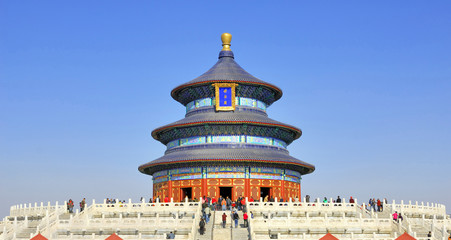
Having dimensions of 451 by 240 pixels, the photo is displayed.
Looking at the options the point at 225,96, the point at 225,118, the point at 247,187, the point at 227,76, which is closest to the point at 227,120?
the point at 225,118

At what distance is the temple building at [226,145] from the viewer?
55031 mm

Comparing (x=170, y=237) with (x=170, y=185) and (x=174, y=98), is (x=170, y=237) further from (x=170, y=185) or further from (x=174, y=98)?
(x=174, y=98)

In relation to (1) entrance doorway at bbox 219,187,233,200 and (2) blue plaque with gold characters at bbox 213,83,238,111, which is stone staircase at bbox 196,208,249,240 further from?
(2) blue plaque with gold characters at bbox 213,83,238,111

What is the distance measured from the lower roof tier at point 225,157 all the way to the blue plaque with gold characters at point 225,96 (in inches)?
165

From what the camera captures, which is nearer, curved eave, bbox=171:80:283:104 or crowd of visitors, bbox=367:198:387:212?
crowd of visitors, bbox=367:198:387:212

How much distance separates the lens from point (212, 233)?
33469 mm

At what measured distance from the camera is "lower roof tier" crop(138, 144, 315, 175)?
53875 mm

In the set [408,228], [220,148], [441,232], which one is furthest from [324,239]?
[220,148]

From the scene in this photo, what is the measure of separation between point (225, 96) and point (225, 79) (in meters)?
1.69

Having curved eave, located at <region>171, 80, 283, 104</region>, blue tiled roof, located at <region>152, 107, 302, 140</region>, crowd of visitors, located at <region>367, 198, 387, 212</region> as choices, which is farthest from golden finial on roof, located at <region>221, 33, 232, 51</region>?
crowd of visitors, located at <region>367, 198, 387, 212</region>

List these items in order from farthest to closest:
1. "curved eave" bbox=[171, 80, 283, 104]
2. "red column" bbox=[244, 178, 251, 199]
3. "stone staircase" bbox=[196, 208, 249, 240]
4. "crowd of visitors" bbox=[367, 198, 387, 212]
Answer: "curved eave" bbox=[171, 80, 283, 104] → "red column" bbox=[244, 178, 251, 199] → "crowd of visitors" bbox=[367, 198, 387, 212] → "stone staircase" bbox=[196, 208, 249, 240]

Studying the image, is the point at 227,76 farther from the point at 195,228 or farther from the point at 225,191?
the point at 195,228

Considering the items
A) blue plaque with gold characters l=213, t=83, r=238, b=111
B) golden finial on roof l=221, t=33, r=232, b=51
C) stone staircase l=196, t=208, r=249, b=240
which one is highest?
golden finial on roof l=221, t=33, r=232, b=51

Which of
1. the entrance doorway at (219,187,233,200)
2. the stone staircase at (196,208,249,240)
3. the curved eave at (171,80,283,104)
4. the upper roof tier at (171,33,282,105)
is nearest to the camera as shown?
the stone staircase at (196,208,249,240)
